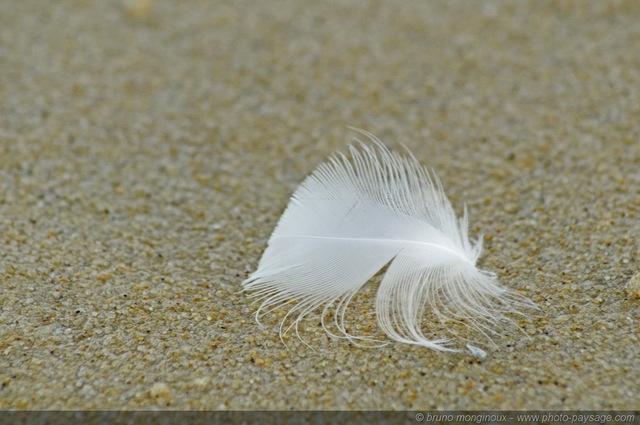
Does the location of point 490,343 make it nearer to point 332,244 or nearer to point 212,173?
point 332,244

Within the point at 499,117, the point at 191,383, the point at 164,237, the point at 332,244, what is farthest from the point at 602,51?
the point at 191,383

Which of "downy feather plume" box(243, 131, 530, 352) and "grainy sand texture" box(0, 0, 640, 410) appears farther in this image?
"downy feather plume" box(243, 131, 530, 352)

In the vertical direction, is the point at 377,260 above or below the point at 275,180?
below

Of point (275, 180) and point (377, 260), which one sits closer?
point (377, 260)

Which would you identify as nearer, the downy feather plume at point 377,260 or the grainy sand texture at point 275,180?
the grainy sand texture at point 275,180
